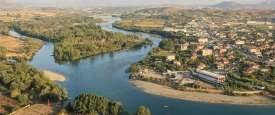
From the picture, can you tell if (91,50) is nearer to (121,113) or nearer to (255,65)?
(255,65)

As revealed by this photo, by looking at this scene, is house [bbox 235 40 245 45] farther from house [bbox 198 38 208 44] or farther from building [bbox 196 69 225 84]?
building [bbox 196 69 225 84]

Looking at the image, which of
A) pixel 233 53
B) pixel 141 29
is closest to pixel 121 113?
pixel 233 53

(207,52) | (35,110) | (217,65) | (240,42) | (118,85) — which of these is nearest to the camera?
(35,110)

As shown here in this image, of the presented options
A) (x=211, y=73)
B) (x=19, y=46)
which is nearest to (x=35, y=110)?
(x=211, y=73)

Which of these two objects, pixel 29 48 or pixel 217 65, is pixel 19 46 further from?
pixel 217 65

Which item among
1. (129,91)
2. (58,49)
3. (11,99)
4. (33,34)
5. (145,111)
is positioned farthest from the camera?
(33,34)

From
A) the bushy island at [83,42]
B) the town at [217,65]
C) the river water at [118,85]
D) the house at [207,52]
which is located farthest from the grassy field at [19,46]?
the house at [207,52]
